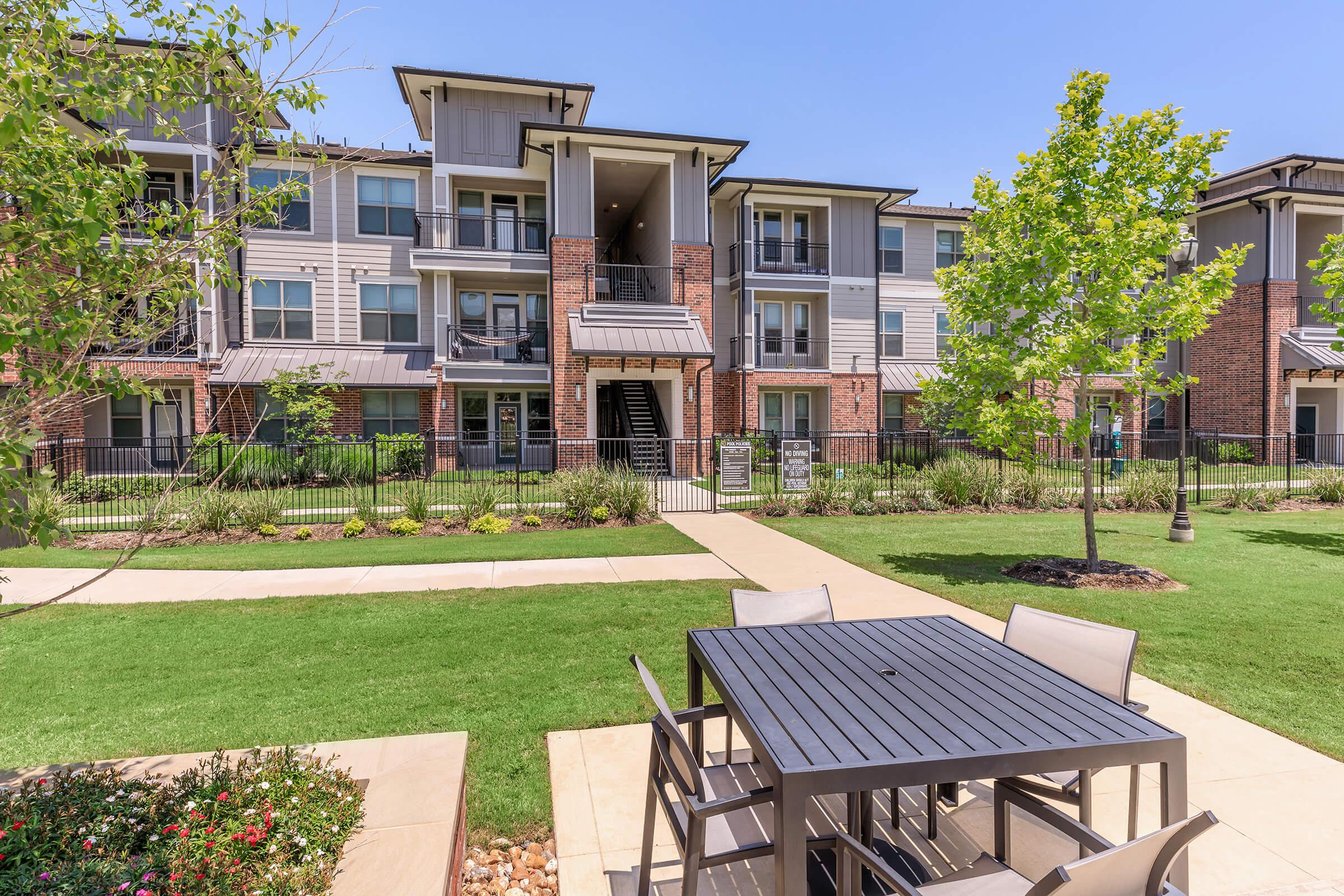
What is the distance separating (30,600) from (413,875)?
27.1 ft

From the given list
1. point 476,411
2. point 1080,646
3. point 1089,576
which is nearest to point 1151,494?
point 1089,576

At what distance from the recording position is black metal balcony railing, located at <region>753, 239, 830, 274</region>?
2469cm

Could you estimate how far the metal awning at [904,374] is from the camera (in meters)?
25.5

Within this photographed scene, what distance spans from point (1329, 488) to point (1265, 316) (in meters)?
11.3

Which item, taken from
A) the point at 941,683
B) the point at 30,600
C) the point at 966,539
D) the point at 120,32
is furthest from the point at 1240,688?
the point at 30,600

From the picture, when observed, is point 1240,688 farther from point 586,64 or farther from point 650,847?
point 586,64

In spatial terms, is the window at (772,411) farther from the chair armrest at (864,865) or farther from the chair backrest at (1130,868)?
the chair backrest at (1130,868)

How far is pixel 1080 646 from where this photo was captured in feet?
11.2

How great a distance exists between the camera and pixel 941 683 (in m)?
2.94

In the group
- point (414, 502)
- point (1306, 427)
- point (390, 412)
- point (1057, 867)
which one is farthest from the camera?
point (1306, 427)

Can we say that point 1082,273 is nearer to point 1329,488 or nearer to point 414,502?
point 414,502

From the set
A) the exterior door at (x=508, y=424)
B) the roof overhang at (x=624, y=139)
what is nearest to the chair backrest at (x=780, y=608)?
the roof overhang at (x=624, y=139)

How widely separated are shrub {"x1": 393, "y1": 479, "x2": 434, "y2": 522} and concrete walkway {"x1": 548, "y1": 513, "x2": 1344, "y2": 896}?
30.3 ft

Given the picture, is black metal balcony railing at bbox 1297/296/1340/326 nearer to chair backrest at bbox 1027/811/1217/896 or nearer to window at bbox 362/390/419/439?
window at bbox 362/390/419/439
